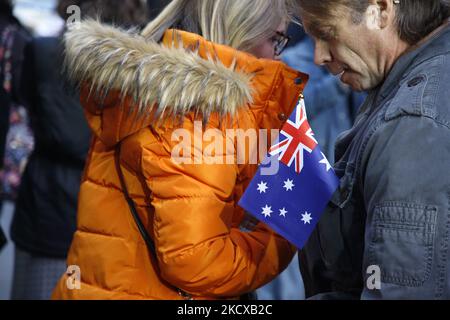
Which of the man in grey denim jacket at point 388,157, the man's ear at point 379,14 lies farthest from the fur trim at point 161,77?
the man's ear at point 379,14

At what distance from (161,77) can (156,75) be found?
0.05ft

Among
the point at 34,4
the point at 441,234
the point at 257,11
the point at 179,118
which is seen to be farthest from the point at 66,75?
the point at 34,4

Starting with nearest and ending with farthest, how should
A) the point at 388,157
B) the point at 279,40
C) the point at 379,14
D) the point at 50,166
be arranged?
the point at 388,157 → the point at 379,14 → the point at 279,40 → the point at 50,166

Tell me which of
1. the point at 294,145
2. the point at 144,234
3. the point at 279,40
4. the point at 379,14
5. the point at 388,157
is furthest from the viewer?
the point at 279,40

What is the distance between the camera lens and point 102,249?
2234 mm

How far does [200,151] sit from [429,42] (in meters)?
0.70

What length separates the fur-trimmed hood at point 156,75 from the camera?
202cm

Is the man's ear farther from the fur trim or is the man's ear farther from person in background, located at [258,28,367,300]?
person in background, located at [258,28,367,300]

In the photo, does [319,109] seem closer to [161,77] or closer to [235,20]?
[235,20]

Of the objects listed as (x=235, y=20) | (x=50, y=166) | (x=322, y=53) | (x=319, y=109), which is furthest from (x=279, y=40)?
(x=50, y=166)

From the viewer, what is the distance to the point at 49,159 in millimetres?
3666

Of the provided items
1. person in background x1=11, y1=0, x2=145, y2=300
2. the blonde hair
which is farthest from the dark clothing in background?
the blonde hair

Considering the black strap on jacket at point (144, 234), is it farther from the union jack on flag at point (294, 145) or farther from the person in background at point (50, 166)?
the person in background at point (50, 166)
